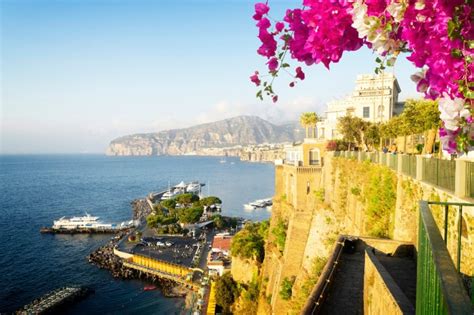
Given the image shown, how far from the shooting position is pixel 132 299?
143 ft

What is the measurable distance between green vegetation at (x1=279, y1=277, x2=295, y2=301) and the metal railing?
22528 millimetres

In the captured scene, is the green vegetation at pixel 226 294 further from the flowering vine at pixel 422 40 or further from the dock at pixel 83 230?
the dock at pixel 83 230

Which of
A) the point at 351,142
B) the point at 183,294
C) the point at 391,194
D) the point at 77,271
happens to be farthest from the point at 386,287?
the point at 77,271

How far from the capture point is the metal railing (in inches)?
69.2

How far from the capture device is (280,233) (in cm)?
3091

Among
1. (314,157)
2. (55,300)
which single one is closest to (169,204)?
(55,300)

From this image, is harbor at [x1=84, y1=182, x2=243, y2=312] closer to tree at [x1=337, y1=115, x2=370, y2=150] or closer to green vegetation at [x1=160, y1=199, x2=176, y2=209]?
green vegetation at [x1=160, y1=199, x2=176, y2=209]

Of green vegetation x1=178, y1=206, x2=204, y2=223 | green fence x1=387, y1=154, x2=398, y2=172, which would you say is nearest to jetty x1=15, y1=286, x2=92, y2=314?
green vegetation x1=178, y1=206, x2=204, y2=223

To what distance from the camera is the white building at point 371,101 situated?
1410 inches

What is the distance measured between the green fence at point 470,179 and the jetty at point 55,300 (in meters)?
41.6

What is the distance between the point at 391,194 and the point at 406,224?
249 cm

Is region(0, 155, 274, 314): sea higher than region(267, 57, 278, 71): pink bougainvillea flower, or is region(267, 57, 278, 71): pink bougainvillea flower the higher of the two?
region(267, 57, 278, 71): pink bougainvillea flower

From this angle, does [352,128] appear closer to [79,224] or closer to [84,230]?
[84,230]

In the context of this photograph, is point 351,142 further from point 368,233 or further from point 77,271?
point 77,271
